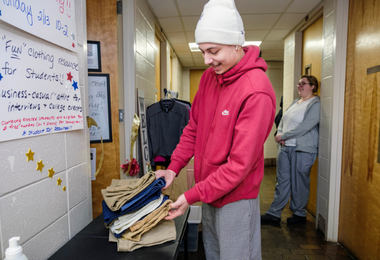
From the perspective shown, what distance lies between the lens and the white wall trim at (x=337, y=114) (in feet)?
7.29

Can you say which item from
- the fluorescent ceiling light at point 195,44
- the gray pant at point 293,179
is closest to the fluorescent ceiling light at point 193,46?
the fluorescent ceiling light at point 195,44

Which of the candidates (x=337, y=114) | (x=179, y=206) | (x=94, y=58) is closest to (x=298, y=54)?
(x=337, y=114)

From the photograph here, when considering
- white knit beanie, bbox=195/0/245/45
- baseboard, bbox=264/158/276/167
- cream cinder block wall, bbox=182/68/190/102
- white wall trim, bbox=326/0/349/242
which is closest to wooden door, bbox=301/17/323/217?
white wall trim, bbox=326/0/349/242

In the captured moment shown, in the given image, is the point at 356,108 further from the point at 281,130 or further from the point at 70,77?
the point at 70,77

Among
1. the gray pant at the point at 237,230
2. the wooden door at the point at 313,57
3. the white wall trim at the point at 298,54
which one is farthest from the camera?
the white wall trim at the point at 298,54

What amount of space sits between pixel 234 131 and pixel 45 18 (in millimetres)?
795

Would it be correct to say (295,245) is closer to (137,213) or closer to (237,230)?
(237,230)

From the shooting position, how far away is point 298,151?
2697mm

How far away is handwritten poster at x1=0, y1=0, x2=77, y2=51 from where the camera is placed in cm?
74

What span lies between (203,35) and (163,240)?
2.61 ft

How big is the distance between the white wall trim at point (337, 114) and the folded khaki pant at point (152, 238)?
6.22 feet

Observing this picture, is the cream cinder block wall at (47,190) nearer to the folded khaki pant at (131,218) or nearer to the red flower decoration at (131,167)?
the folded khaki pant at (131,218)

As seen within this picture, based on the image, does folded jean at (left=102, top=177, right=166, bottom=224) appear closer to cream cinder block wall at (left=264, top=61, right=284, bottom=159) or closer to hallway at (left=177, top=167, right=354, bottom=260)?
hallway at (left=177, top=167, right=354, bottom=260)

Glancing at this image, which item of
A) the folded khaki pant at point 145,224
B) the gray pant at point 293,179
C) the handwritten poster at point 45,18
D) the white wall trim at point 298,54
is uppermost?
the white wall trim at point 298,54
